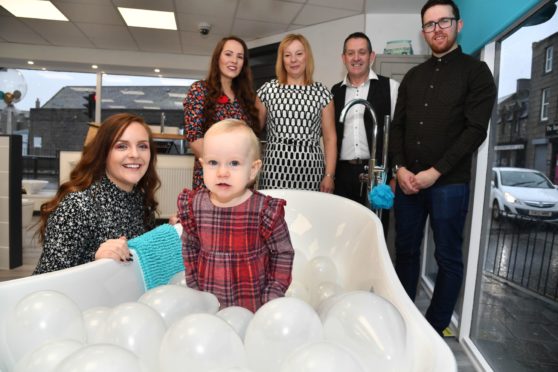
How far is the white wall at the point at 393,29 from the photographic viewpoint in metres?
3.88

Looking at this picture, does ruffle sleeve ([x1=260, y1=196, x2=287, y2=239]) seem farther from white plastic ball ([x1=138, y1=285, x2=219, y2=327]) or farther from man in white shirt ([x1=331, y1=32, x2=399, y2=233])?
man in white shirt ([x1=331, y1=32, x2=399, y2=233])

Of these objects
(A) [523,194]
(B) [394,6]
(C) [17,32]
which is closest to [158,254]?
(A) [523,194]

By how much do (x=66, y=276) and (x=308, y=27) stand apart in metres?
4.38

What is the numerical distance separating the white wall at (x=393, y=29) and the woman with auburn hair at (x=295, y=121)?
7.20 ft

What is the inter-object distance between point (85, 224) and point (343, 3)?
137 inches

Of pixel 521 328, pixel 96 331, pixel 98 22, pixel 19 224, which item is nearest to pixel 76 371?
pixel 96 331

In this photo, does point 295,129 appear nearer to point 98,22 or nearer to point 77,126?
point 98,22

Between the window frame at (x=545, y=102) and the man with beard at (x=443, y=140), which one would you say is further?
the window frame at (x=545, y=102)

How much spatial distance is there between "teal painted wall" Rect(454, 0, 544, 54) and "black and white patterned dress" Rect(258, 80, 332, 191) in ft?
2.71

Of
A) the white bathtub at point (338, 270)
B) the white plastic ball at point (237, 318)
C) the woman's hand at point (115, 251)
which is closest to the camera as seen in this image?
the white bathtub at point (338, 270)

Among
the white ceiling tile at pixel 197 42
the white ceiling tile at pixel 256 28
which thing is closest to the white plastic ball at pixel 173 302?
the white ceiling tile at pixel 256 28

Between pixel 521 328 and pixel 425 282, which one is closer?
pixel 521 328

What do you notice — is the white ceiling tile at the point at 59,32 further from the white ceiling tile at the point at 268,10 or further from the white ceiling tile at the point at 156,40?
the white ceiling tile at the point at 268,10

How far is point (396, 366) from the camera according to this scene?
81cm
